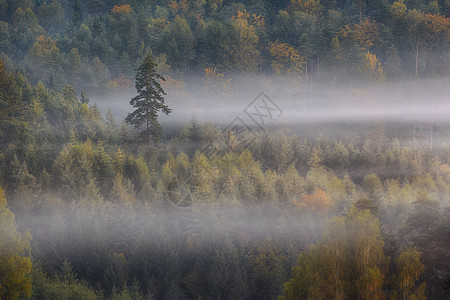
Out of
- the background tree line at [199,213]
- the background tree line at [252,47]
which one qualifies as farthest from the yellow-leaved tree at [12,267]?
the background tree line at [252,47]

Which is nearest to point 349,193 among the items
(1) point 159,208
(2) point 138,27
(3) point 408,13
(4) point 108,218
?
(1) point 159,208

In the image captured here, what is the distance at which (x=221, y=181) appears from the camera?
71188 mm

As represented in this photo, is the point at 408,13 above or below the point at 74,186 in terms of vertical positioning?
above

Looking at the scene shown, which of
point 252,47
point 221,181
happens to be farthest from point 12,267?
point 252,47

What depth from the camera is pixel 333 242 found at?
32.8m

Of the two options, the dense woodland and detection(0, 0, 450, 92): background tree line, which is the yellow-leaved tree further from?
detection(0, 0, 450, 92): background tree line

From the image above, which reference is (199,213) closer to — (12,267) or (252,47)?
(12,267)

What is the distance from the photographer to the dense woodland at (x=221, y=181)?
3647 cm

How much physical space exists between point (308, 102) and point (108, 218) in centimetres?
6679

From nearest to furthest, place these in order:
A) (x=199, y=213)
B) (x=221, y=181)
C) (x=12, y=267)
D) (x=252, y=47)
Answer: (x=12, y=267) < (x=199, y=213) < (x=221, y=181) < (x=252, y=47)

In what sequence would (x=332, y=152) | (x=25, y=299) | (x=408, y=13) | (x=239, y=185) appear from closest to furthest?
(x=25, y=299) < (x=239, y=185) < (x=332, y=152) < (x=408, y=13)

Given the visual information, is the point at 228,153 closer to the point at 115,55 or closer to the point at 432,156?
the point at 432,156

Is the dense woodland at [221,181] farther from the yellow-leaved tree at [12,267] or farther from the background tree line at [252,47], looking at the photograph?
the background tree line at [252,47]

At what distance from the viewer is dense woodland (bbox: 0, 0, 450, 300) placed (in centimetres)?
3647
